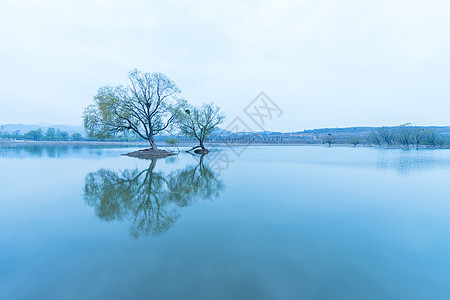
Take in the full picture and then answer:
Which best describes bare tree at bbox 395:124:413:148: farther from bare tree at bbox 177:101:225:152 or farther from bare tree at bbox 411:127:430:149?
bare tree at bbox 177:101:225:152

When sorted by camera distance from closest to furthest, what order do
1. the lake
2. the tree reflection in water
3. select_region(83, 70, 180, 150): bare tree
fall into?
the lake < the tree reflection in water < select_region(83, 70, 180, 150): bare tree

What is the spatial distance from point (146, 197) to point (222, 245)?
559 cm

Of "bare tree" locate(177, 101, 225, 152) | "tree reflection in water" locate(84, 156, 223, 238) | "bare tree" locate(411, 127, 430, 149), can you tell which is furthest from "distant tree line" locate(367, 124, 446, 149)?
"tree reflection in water" locate(84, 156, 223, 238)

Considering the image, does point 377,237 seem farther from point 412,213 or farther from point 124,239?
point 124,239

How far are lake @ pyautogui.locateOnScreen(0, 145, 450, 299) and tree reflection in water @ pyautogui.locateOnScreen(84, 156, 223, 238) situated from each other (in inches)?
2.6

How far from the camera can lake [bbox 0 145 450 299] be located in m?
3.64

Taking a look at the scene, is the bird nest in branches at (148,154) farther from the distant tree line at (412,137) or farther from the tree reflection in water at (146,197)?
the distant tree line at (412,137)

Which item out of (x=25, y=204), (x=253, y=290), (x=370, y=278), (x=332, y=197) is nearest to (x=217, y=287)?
(x=253, y=290)

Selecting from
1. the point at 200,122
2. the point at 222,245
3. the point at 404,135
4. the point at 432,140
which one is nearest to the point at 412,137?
the point at 404,135

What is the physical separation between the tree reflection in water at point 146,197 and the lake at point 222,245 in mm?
66

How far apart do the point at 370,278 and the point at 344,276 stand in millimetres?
521

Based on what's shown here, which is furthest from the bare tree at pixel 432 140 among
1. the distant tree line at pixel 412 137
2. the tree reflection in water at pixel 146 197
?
the tree reflection in water at pixel 146 197

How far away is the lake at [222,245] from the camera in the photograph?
11.9 feet

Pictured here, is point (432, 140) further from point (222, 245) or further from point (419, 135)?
point (222, 245)
